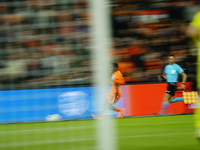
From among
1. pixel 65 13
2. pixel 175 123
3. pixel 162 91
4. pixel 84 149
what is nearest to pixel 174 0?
pixel 162 91

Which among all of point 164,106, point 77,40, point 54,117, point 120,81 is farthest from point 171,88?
point 77,40

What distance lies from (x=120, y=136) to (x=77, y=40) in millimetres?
1550

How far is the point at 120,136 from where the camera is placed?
15.8 ft

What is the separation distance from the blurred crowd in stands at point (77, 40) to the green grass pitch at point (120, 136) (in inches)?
31.8

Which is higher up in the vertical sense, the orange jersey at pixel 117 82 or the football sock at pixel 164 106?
the orange jersey at pixel 117 82

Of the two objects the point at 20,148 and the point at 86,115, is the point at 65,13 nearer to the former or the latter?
the point at 20,148

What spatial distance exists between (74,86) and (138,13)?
2582 millimetres

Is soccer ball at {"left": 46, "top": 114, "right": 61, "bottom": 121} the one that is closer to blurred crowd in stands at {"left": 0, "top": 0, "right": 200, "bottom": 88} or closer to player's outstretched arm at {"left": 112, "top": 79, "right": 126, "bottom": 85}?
blurred crowd in stands at {"left": 0, "top": 0, "right": 200, "bottom": 88}

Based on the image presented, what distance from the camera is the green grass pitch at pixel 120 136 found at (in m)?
4.04

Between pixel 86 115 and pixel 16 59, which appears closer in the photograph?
pixel 16 59

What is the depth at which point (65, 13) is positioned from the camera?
483 centimetres

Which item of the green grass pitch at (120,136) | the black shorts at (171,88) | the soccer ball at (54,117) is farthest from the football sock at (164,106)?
the soccer ball at (54,117)

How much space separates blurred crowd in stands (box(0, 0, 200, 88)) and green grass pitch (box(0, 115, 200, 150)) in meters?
0.81

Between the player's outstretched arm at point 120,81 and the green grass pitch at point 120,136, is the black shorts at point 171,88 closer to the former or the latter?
the green grass pitch at point 120,136
